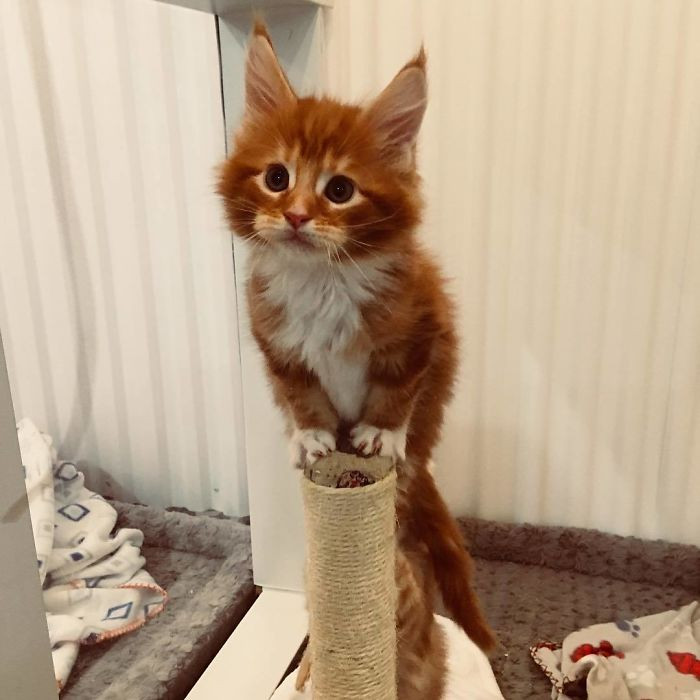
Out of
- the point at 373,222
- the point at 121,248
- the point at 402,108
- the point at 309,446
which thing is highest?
the point at 402,108

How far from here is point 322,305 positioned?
32.0 inches

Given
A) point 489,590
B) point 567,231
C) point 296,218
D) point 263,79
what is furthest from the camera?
point 489,590

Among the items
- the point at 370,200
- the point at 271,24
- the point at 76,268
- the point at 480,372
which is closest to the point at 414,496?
the point at 370,200

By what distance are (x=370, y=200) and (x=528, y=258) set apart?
88cm

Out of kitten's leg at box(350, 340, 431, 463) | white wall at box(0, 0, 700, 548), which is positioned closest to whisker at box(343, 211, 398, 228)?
kitten's leg at box(350, 340, 431, 463)

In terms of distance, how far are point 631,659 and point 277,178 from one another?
1141 millimetres

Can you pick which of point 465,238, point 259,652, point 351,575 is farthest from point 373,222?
point 259,652

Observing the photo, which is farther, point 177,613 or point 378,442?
point 177,613

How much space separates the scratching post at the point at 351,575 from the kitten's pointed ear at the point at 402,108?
0.36 m

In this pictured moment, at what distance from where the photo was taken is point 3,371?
2.25 feet

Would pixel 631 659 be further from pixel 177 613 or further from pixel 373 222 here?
pixel 373 222

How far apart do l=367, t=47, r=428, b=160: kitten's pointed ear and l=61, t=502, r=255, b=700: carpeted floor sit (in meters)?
1.03

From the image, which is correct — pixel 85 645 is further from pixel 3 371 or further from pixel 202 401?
pixel 3 371

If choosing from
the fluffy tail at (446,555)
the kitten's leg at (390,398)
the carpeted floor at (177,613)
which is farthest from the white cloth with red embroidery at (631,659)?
the kitten's leg at (390,398)
